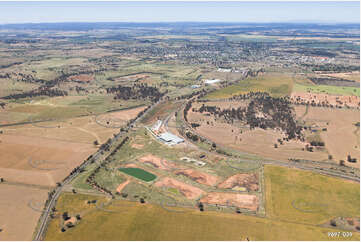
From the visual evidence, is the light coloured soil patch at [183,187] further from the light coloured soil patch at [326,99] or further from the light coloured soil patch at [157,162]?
the light coloured soil patch at [326,99]

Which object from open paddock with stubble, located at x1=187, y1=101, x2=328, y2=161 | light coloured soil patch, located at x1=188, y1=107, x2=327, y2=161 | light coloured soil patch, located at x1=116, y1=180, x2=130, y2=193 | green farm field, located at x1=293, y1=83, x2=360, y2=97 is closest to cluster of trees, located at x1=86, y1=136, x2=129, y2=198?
light coloured soil patch, located at x1=116, y1=180, x2=130, y2=193

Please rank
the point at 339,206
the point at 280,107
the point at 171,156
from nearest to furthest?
the point at 339,206, the point at 171,156, the point at 280,107

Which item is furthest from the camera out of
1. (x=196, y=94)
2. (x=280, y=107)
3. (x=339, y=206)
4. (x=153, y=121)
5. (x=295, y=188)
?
(x=196, y=94)

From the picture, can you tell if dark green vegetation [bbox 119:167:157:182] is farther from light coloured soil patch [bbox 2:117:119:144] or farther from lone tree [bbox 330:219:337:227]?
lone tree [bbox 330:219:337:227]

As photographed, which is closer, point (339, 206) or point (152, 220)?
point (152, 220)

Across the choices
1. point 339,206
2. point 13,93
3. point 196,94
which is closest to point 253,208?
point 339,206

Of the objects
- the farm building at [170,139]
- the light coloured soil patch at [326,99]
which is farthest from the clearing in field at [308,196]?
the light coloured soil patch at [326,99]

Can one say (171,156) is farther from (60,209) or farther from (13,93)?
(13,93)

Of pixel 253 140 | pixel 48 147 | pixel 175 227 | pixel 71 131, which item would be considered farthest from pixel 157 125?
pixel 175 227
